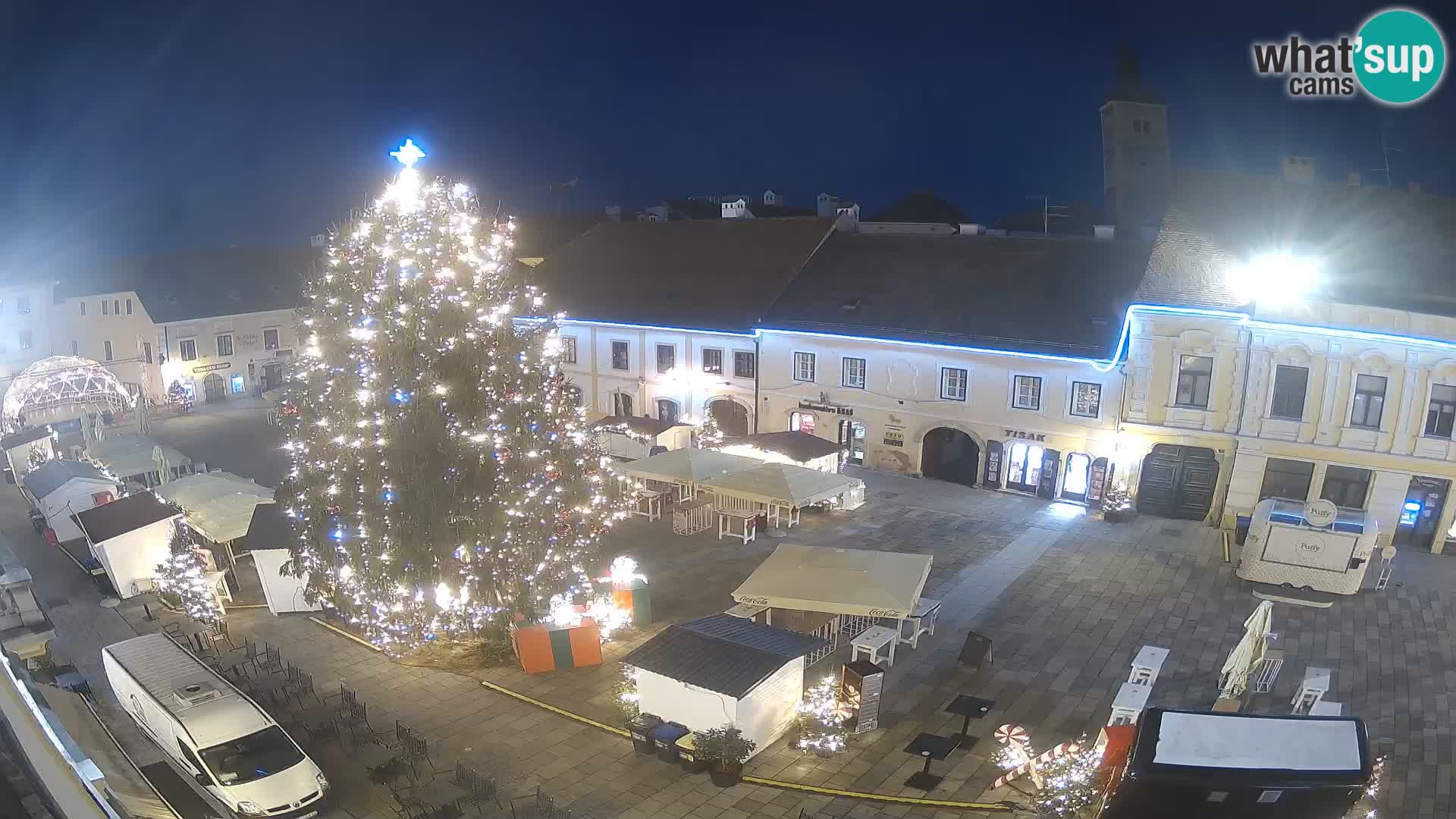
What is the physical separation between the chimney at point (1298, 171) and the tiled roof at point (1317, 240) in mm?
224

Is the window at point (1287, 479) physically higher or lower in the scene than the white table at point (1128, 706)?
higher

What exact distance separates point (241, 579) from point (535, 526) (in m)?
10.4

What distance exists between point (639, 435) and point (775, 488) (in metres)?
8.68

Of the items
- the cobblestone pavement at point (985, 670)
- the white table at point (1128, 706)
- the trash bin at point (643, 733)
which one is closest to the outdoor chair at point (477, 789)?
the cobblestone pavement at point (985, 670)

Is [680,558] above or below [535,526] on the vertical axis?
below

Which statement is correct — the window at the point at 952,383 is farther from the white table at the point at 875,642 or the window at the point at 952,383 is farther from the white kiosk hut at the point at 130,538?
the white kiosk hut at the point at 130,538

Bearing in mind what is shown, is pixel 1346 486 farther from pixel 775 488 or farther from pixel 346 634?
pixel 346 634

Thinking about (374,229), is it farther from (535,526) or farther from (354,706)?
(354,706)

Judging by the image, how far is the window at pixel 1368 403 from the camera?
2306cm

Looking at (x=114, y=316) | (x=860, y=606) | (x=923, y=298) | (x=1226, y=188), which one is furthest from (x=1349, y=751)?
(x=114, y=316)

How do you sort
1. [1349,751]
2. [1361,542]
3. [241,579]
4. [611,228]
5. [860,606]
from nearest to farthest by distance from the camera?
[1349,751], [860,606], [1361,542], [241,579], [611,228]

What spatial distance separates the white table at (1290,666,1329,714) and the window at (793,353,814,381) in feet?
63.9

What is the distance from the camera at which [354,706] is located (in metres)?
15.4

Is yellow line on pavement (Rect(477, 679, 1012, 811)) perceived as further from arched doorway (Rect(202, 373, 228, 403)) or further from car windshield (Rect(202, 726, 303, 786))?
arched doorway (Rect(202, 373, 228, 403))
